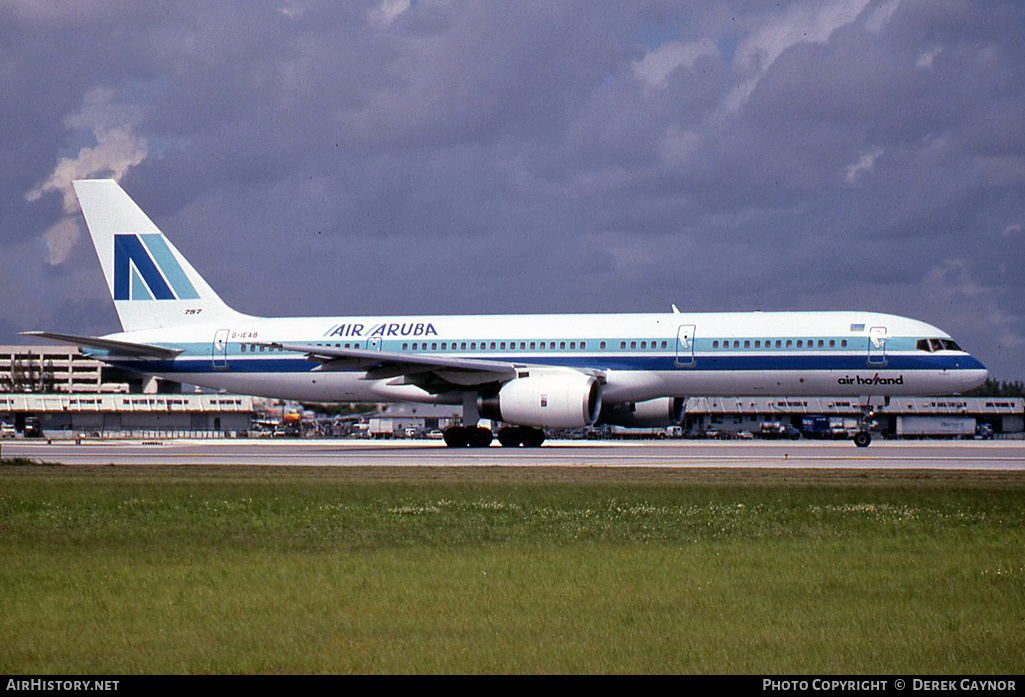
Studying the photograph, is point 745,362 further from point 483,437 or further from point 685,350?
point 483,437

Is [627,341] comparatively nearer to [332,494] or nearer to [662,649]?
[332,494]

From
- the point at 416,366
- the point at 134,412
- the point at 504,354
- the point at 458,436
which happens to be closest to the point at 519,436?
Result: the point at 458,436

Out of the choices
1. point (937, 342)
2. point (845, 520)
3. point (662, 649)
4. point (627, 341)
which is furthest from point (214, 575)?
point (937, 342)

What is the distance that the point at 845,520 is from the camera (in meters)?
17.3

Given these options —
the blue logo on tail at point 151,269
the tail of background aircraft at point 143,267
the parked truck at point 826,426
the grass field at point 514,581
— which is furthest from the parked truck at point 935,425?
the grass field at point 514,581

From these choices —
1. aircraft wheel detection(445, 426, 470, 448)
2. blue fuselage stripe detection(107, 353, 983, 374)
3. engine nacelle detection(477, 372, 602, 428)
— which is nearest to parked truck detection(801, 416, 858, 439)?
blue fuselage stripe detection(107, 353, 983, 374)

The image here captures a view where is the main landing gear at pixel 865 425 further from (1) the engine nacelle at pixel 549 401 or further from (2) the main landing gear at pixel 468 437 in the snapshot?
(2) the main landing gear at pixel 468 437

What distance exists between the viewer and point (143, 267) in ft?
160

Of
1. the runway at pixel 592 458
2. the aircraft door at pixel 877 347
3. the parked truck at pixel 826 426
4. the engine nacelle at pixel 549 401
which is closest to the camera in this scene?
the runway at pixel 592 458

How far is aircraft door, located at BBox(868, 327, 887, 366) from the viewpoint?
4012 cm

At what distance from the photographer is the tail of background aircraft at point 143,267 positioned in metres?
48.7

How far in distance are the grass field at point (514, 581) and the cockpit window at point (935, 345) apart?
1926 cm

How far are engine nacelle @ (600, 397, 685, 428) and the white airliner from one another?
52mm
